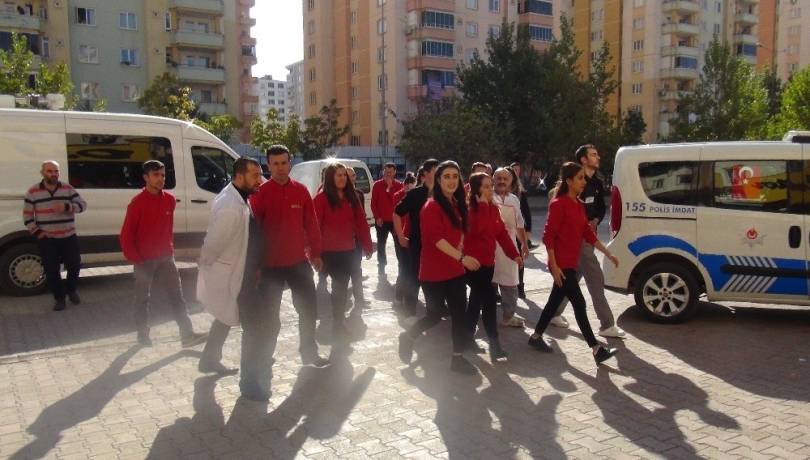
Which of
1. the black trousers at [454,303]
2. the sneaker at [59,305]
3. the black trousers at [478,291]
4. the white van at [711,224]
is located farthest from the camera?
the sneaker at [59,305]

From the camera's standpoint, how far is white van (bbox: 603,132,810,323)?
7199 mm

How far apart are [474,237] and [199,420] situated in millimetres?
2686

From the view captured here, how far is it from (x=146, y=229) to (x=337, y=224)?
1864mm

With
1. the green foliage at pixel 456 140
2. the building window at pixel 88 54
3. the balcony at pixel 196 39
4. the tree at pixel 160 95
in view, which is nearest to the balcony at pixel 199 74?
the balcony at pixel 196 39

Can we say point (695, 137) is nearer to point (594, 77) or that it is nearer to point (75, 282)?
point (594, 77)

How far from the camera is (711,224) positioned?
7391mm

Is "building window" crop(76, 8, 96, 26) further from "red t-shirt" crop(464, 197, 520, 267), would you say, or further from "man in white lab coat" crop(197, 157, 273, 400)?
"red t-shirt" crop(464, 197, 520, 267)

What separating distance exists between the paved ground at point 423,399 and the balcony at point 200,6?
47.0m

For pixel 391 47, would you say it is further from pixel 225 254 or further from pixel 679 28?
pixel 225 254

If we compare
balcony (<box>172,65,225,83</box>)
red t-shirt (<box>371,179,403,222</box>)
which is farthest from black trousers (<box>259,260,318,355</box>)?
balcony (<box>172,65,225,83</box>)

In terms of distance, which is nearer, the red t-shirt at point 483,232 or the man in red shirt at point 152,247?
the red t-shirt at point 483,232

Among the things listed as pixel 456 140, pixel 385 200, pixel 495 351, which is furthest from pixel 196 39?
pixel 495 351

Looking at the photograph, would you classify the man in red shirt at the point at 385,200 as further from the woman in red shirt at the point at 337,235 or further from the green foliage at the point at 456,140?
the green foliage at the point at 456,140

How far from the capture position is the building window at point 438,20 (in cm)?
5566
